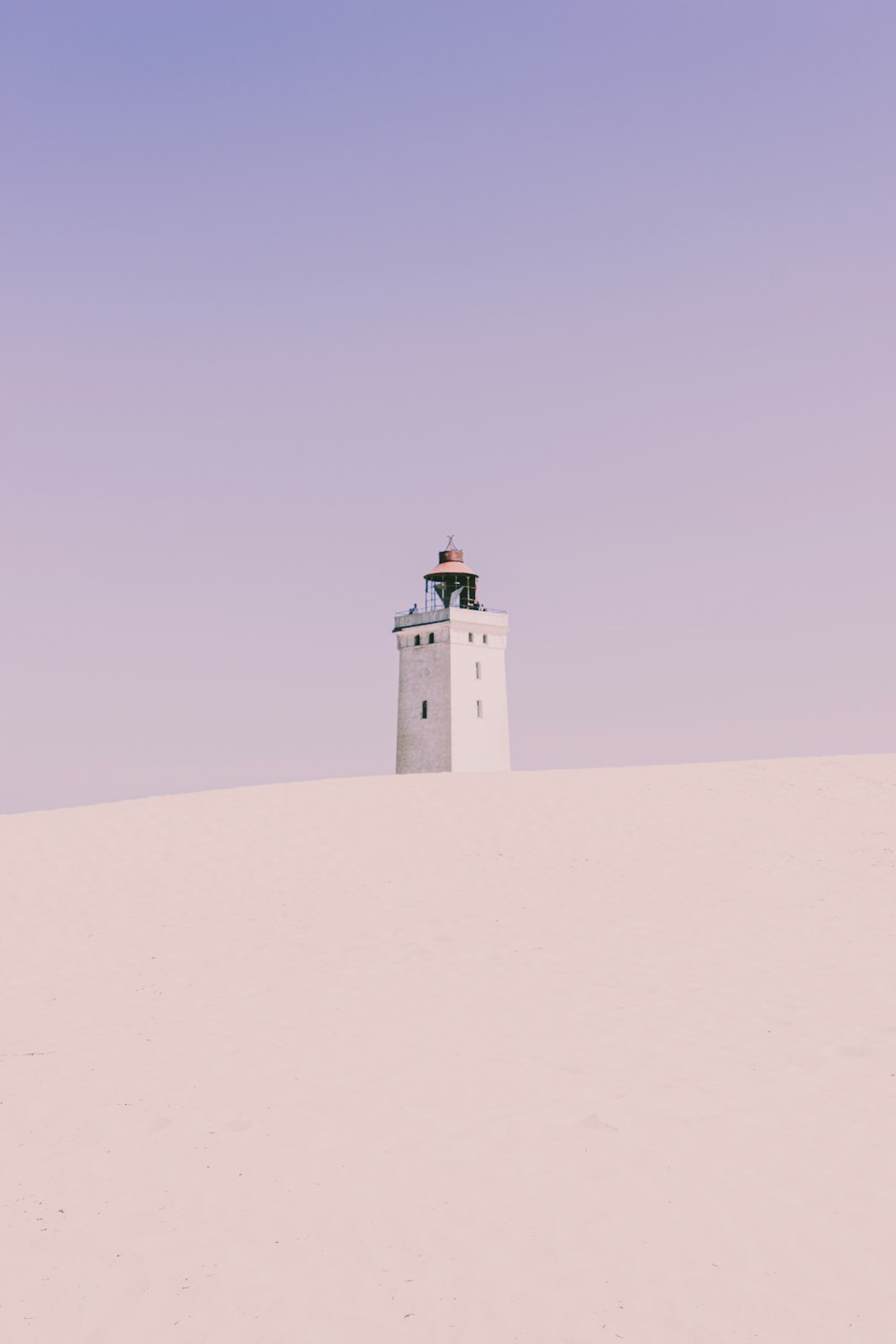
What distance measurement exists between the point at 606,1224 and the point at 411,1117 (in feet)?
6.46

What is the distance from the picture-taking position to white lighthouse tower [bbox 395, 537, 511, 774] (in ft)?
151

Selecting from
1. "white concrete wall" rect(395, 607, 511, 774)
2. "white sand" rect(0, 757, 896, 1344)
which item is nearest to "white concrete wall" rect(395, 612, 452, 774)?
"white concrete wall" rect(395, 607, 511, 774)

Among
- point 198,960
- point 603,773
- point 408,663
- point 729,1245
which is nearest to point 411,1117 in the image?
point 729,1245

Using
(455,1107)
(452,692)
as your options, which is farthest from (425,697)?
(455,1107)

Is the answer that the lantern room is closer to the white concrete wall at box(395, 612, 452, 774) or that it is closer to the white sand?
the white concrete wall at box(395, 612, 452, 774)

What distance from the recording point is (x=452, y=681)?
1802 inches

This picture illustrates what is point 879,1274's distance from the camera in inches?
202

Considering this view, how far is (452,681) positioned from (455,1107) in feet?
126

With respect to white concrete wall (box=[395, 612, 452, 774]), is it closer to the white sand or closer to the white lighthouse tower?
the white lighthouse tower

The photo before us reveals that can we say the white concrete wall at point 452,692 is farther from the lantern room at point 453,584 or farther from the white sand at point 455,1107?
the white sand at point 455,1107

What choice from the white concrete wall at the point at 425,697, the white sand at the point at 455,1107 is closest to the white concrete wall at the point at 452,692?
the white concrete wall at the point at 425,697

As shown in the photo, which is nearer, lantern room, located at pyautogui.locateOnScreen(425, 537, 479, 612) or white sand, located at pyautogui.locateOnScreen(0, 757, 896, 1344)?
white sand, located at pyautogui.locateOnScreen(0, 757, 896, 1344)

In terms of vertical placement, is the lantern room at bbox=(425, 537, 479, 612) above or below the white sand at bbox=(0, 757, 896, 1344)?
above

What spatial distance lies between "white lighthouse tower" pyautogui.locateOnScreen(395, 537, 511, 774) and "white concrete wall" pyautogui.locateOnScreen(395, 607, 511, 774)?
41 millimetres
